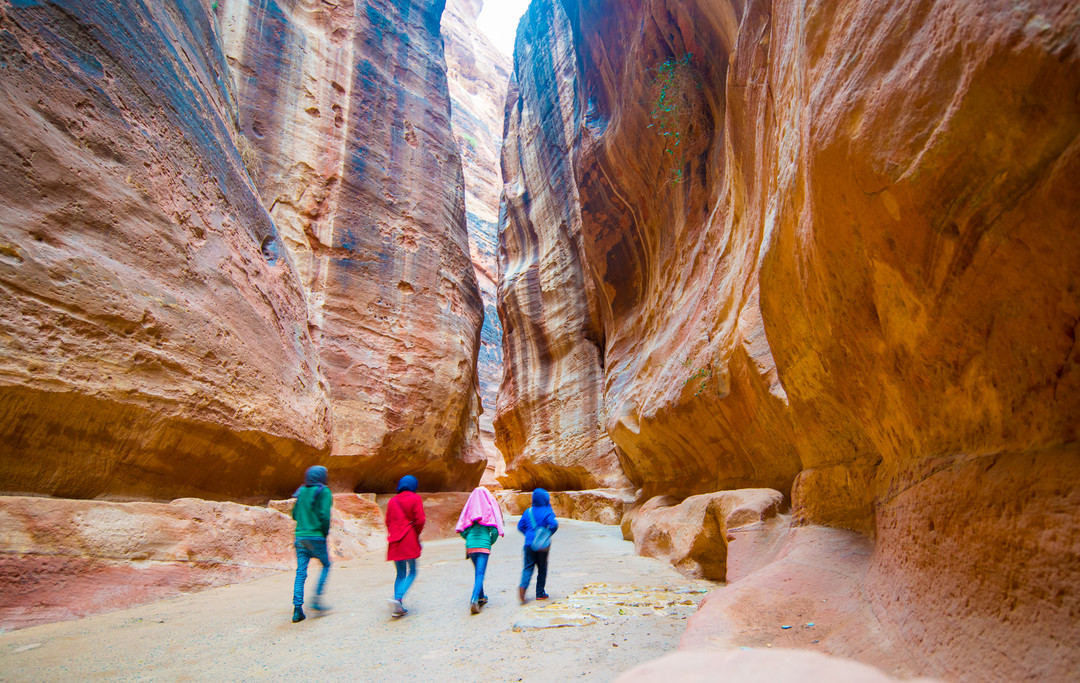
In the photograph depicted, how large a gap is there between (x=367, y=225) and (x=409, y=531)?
8760 mm

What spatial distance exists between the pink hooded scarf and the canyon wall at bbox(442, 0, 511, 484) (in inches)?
1279

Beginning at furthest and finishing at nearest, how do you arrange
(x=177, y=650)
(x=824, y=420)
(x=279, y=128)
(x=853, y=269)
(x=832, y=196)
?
(x=279, y=128) → (x=824, y=420) → (x=177, y=650) → (x=853, y=269) → (x=832, y=196)

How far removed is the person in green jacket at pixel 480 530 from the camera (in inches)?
162

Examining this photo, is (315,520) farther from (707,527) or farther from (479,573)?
(707,527)

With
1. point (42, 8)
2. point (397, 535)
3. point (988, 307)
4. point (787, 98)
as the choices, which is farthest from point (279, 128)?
point (988, 307)

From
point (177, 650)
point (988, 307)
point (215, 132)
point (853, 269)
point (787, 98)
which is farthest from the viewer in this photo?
point (215, 132)

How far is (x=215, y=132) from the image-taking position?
6648mm

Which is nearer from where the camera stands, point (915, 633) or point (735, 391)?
point (915, 633)

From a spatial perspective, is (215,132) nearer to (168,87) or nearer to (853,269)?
(168,87)

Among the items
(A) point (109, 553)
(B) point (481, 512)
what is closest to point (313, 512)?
(B) point (481, 512)

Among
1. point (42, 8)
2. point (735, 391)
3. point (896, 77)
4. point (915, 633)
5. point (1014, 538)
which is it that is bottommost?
point (915, 633)

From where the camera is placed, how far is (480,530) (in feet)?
14.0

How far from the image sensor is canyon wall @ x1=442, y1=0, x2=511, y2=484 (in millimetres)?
45719

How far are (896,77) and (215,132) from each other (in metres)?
7.53
